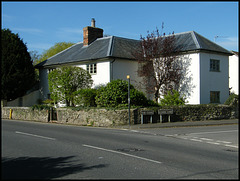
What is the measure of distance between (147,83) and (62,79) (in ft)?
26.8

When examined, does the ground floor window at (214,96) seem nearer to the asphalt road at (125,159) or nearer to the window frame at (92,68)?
the window frame at (92,68)

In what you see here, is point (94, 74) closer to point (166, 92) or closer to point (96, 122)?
point (166, 92)

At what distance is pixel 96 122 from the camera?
21.8 metres

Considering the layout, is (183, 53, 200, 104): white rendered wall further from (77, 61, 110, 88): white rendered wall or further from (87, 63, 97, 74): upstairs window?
(87, 63, 97, 74): upstairs window

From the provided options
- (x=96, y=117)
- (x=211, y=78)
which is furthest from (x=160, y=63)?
(x=96, y=117)

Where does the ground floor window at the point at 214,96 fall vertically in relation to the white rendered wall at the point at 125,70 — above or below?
below

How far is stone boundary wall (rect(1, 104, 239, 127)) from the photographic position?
2116cm

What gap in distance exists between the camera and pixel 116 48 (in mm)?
30656

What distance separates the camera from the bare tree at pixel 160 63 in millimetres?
27484

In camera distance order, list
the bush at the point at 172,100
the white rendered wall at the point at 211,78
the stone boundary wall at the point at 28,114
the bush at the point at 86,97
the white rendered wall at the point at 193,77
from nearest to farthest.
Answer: the bush at the point at 86,97, the stone boundary wall at the point at 28,114, the bush at the point at 172,100, the white rendered wall at the point at 193,77, the white rendered wall at the point at 211,78

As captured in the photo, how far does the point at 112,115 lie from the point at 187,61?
1034 cm

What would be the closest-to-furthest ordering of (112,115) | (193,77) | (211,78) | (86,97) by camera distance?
(112,115), (86,97), (193,77), (211,78)

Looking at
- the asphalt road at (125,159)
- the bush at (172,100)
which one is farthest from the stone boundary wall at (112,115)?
the asphalt road at (125,159)

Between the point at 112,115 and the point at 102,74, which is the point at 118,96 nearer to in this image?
the point at 112,115
